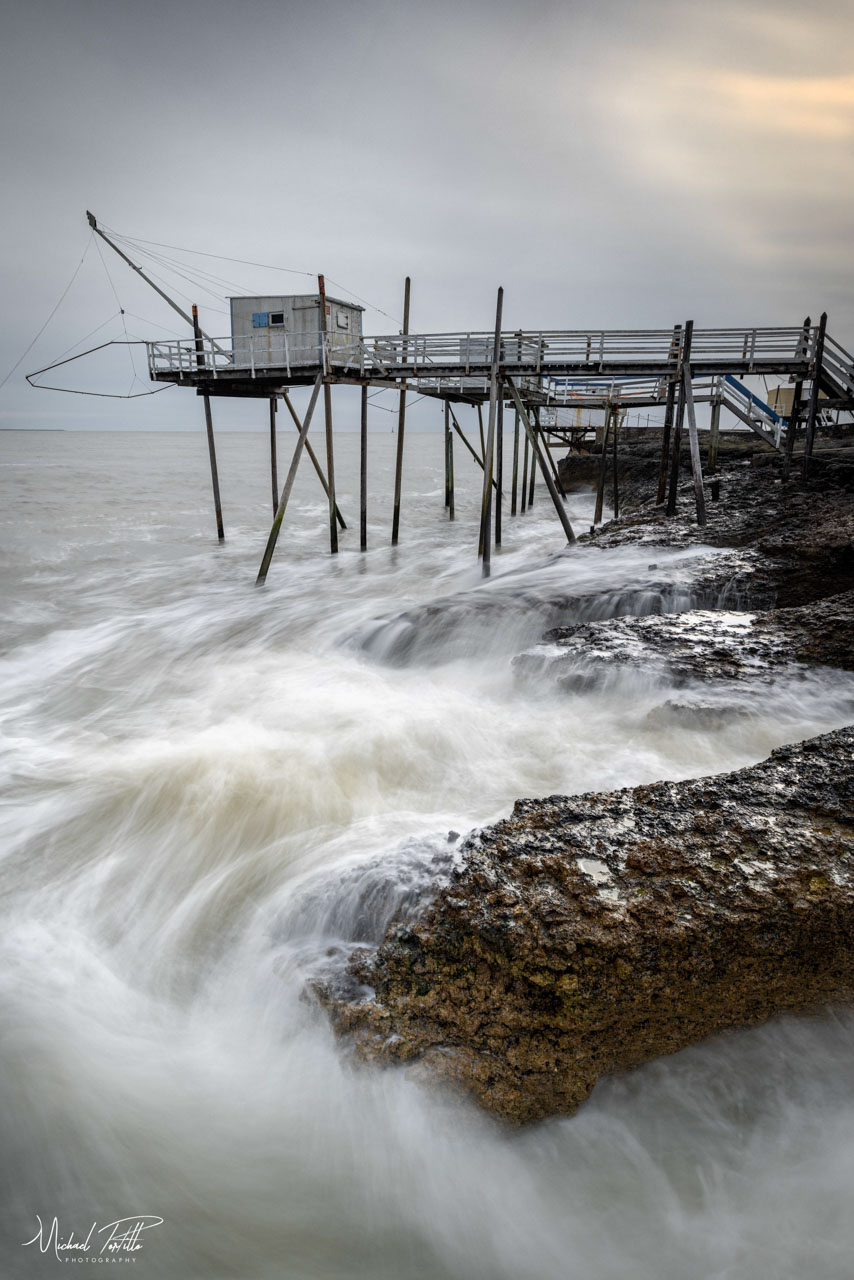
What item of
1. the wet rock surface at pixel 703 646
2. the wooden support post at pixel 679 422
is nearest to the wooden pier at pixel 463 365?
the wooden support post at pixel 679 422

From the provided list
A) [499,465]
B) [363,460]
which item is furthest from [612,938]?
[499,465]

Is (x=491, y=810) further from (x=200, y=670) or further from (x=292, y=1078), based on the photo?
(x=200, y=670)

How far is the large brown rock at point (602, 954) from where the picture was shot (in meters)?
2.89

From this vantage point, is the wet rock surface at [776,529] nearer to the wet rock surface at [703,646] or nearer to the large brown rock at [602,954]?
the wet rock surface at [703,646]

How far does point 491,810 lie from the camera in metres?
5.41

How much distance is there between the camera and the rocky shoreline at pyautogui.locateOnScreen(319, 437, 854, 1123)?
9.51 feet

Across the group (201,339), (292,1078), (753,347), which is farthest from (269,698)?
(753,347)

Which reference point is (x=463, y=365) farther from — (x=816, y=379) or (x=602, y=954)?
(x=602, y=954)

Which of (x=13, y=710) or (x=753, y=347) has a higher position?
(x=753, y=347)

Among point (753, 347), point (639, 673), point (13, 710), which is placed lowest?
point (13, 710)

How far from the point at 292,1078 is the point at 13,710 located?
7.06 metres

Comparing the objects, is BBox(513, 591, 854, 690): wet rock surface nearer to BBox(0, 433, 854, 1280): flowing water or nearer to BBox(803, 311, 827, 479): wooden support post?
BBox(0, 433, 854, 1280): flowing water

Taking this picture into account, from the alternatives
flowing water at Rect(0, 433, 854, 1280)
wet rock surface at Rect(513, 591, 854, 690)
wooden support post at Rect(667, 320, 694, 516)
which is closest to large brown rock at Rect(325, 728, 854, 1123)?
flowing water at Rect(0, 433, 854, 1280)

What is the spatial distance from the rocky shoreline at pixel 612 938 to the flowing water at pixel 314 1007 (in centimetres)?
20
